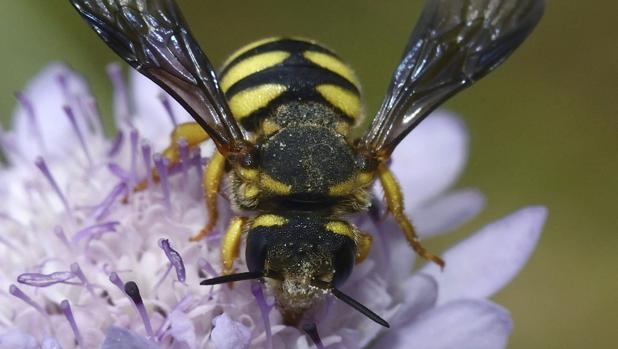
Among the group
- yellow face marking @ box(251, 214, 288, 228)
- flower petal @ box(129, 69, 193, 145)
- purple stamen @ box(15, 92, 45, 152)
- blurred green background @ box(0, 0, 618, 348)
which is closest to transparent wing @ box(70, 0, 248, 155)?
yellow face marking @ box(251, 214, 288, 228)

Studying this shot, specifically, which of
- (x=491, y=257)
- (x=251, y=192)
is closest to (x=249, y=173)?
(x=251, y=192)

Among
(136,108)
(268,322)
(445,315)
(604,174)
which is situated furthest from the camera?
(604,174)

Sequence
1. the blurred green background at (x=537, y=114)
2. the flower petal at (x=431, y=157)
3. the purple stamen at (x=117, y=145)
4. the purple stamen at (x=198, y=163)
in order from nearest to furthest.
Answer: the purple stamen at (x=198, y=163), the purple stamen at (x=117, y=145), the flower petal at (x=431, y=157), the blurred green background at (x=537, y=114)

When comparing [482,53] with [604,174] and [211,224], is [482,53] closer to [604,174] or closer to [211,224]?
[211,224]

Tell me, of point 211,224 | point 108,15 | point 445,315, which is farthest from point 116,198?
point 445,315

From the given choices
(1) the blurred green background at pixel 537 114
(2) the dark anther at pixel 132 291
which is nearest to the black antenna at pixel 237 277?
(2) the dark anther at pixel 132 291

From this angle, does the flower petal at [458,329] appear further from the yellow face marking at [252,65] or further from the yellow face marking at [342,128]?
the yellow face marking at [252,65]

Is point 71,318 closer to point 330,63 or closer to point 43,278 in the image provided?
point 43,278
